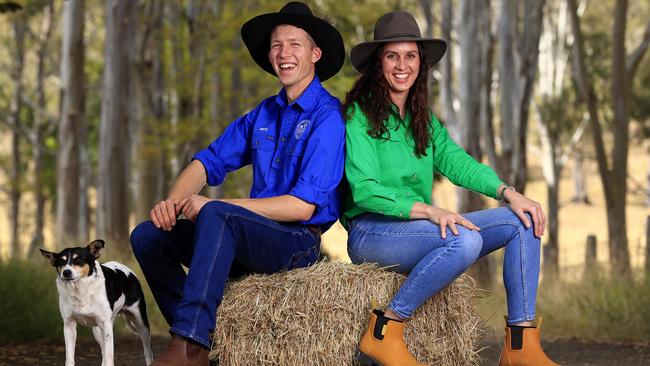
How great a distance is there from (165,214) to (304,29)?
116 centimetres

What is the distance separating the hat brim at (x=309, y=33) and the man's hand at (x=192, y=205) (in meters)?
1.04

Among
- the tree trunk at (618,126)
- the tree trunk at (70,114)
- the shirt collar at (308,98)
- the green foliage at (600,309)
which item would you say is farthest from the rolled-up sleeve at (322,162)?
the tree trunk at (70,114)

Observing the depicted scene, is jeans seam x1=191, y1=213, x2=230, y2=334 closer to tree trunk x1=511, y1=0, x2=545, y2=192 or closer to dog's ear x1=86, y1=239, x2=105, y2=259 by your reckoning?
dog's ear x1=86, y1=239, x2=105, y2=259

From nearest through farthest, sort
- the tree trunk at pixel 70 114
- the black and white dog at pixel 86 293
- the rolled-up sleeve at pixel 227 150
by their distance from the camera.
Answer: the black and white dog at pixel 86 293
the rolled-up sleeve at pixel 227 150
the tree trunk at pixel 70 114

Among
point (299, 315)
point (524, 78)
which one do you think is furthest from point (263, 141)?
point (524, 78)

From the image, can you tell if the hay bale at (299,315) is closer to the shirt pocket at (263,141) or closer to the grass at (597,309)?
the shirt pocket at (263,141)

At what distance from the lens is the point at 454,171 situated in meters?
5.48

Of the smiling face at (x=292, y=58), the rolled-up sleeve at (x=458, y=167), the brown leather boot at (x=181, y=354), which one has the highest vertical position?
the smiling face at (x=292, y=58)

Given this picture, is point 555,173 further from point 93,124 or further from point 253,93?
point 93,124

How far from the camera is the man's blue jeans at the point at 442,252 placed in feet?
16.2

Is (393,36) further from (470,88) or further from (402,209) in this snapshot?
(470,88)

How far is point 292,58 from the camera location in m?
5.38

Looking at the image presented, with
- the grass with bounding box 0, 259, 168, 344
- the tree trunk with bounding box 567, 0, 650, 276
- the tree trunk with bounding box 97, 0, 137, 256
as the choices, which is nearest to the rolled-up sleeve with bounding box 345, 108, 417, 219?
the grass with bounding box 0, 259, 168, 344

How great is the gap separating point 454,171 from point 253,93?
17519 mm
